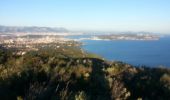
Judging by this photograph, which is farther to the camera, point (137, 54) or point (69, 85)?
point (137, 54)

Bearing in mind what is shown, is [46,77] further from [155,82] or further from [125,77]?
[155,82]

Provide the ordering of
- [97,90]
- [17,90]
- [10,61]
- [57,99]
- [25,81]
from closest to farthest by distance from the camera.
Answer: [57,99], [17,90], [25,81], [97,90], [10,61]

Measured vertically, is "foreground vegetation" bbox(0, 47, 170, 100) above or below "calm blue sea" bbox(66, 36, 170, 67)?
→ above

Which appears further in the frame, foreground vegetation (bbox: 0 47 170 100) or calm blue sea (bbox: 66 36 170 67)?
calm blue sea (bbox: 66 36 170 67)

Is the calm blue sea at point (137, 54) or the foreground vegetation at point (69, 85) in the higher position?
the foreground vegetation at point (69, 85)

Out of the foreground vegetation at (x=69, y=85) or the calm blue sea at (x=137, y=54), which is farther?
the calm blue sea at (x=137, y=54)

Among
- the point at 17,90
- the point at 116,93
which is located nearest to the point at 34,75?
the point at 17,90

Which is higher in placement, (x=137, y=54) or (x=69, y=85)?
(x=69, y=85)

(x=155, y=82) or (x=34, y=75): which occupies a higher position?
(x=34, y=75)

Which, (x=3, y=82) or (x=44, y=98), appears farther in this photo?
(x=3, y=82)

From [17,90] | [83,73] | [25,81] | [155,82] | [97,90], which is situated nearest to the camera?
[17,90]
